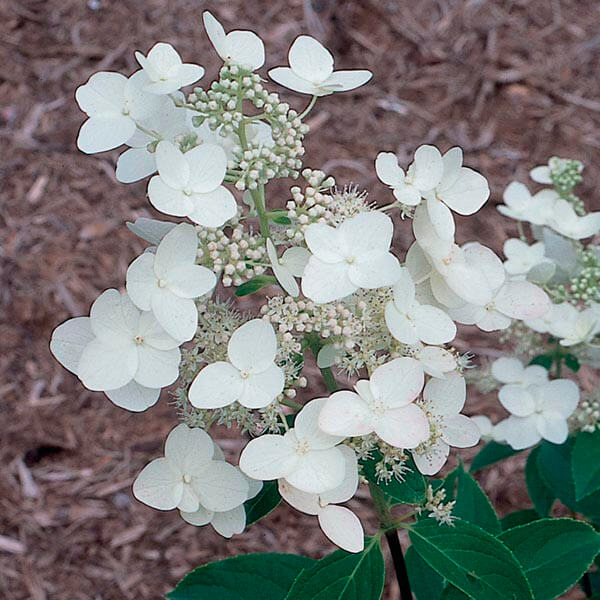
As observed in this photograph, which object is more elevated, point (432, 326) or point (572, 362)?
point (432, 326)

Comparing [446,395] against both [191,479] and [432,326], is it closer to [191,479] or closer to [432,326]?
[432,326]

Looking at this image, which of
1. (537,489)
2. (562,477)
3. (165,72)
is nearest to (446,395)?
(165,72)

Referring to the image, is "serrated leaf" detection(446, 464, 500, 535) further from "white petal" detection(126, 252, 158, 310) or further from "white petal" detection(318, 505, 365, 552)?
"white petal" detection(126, 252, 158, 310)

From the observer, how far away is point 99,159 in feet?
10.2

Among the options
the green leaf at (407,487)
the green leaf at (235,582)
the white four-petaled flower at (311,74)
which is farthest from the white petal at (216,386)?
the green leaf at (235,582)

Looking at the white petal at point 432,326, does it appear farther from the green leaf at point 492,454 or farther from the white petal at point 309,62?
the green leaf at point 492,454

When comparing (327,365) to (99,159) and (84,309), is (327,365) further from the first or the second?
(99,159)

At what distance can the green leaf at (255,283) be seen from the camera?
3.47 ft

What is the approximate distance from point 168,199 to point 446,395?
1.31 ft

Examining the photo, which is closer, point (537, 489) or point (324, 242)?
point (324, 242)

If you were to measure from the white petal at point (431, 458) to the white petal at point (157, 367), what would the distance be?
0.30 metres

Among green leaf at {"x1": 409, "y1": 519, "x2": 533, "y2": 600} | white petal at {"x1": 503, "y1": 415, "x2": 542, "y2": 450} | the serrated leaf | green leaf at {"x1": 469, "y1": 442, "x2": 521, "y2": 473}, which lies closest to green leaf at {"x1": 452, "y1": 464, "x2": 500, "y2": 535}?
the serrated leaf

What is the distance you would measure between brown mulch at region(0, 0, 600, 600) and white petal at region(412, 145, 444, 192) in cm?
160

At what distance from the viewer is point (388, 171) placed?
1044 millimetres
